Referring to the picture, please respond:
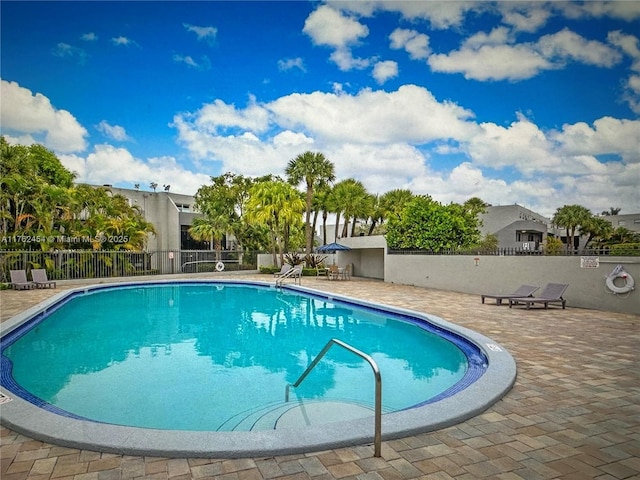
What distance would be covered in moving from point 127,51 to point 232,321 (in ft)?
35.2

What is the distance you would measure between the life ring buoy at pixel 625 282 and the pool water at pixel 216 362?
16.9ft

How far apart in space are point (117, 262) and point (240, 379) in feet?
58.7

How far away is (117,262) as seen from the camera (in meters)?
21.1

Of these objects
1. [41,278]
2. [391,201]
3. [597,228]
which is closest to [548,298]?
[41,278]

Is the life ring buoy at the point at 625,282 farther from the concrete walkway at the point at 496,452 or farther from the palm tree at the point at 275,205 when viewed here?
the palm tree at the point at 275,205

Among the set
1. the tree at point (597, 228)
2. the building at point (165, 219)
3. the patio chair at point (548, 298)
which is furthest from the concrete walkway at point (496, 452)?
the tree at point (597, 228)

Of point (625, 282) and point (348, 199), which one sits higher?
point (348, 199)

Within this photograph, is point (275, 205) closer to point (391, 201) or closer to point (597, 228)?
point (391, 201)

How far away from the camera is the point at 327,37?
1448cm

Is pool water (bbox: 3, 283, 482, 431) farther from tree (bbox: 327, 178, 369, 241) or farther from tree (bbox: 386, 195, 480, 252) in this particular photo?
tree (bbox: 327, 178, 369, 241)

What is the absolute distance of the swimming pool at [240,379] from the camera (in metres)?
3.19

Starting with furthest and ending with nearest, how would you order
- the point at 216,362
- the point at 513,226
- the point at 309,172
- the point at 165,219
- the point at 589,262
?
the point at 513,226, the point at 165,219, the point at 309,172, the point at 589,262, the point at 216,362

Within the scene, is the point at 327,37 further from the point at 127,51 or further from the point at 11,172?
the point at 11,172

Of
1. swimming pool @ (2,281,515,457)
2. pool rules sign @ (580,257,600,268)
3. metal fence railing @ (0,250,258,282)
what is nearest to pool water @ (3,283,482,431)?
swimming pool @ (2,281,515,457)
